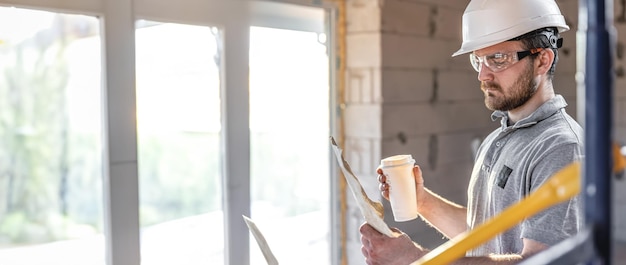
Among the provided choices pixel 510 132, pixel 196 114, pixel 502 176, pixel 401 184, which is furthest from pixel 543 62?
pixel 196 114

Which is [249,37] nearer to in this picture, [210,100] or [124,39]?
[210,100]

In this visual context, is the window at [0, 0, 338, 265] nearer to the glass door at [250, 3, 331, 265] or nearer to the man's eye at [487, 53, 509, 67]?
the glass door at [250, 3, 331, 265]

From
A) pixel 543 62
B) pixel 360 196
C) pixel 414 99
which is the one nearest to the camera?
pixel 360 196

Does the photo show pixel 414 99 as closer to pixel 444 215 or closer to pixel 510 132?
pixel 444 215

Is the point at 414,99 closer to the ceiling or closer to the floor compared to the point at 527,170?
closer to the ceiling

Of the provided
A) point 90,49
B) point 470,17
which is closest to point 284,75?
point 90,49

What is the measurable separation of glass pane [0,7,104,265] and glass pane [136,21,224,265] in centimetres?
20

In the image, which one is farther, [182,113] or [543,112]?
[182,113]

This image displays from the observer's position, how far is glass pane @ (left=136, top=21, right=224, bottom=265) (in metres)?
2.26

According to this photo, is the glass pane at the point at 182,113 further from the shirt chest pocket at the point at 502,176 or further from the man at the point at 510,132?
the shirt chest pocket at the point at 502,176

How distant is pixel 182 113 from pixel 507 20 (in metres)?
1.38

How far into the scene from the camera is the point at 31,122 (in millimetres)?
4375

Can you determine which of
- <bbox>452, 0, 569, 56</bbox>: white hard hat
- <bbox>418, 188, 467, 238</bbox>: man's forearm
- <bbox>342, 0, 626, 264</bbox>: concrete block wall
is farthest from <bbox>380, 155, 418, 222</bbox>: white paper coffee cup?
<bbox>342, 0, 626, 264</bbox>: concrete block wall

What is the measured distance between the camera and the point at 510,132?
5.50ft
